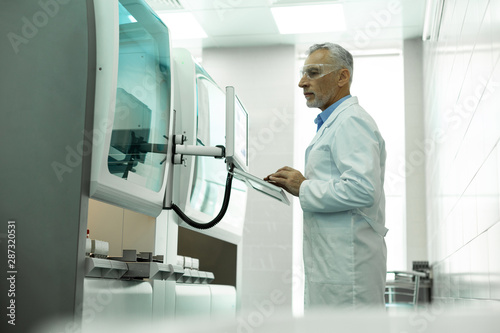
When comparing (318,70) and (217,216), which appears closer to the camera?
(318,70)

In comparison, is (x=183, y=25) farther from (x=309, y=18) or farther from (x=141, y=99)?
(x=141, y=99)

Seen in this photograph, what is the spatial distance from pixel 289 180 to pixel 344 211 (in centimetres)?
20

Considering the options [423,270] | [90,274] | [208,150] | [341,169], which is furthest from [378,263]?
[423,270]

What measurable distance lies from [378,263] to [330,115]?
527 mm

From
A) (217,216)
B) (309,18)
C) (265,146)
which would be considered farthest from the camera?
(265,146)

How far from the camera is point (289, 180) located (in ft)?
5.96

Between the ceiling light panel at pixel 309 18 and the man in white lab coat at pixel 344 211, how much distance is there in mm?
3598

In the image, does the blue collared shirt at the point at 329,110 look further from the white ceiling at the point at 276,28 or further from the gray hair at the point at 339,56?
the white ceiling at the point at 276,28

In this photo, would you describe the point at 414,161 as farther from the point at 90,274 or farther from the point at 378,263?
the point at 90,274

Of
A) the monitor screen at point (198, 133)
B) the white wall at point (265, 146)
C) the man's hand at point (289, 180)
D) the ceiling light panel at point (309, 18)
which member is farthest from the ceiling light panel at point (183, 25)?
the man's hand at point (289, 180)

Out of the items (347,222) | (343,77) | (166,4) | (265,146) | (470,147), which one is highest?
(166,4)

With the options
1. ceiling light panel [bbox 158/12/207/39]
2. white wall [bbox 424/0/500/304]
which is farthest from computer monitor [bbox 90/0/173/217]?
ceiling light panel [bbox 158/12/207/39]

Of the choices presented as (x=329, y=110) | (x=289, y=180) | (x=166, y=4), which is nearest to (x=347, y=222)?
(x=289, y=180)

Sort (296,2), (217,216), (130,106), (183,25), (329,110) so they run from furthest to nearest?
(183,25), (296,2), (217,216), (329,110), (130,106)
